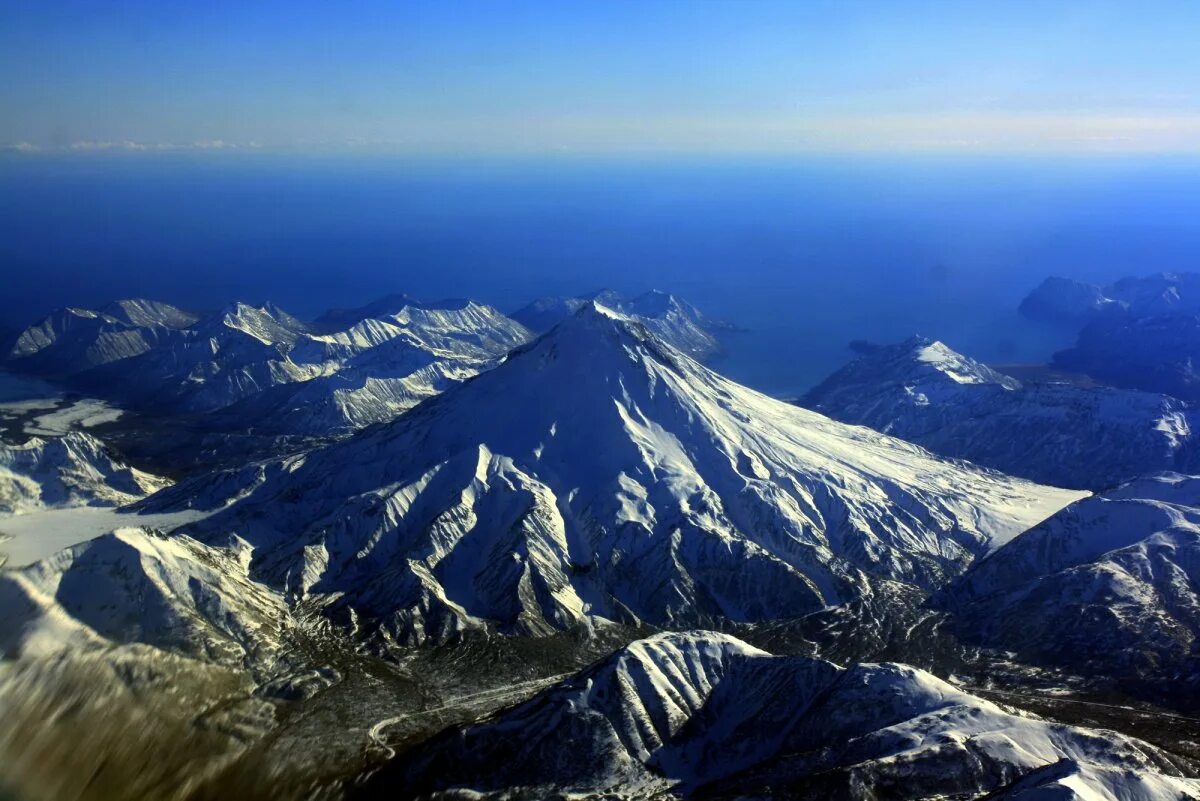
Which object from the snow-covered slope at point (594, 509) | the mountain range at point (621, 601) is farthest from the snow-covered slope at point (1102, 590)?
the snow-covered slope at point (594, 509)

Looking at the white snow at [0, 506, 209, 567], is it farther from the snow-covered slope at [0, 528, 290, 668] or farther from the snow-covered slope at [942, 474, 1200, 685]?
the snow-covered slope at [942, 474, 1200, 685]

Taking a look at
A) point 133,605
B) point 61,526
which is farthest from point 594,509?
point 61,526

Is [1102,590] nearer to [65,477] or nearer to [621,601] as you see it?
[621,601]

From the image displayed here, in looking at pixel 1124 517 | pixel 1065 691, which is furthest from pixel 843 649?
pixel 1124 517

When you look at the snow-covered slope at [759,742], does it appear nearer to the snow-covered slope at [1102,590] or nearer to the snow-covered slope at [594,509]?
the snow-covered slope at [594,509]

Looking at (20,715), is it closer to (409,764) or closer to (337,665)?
(337,665)
